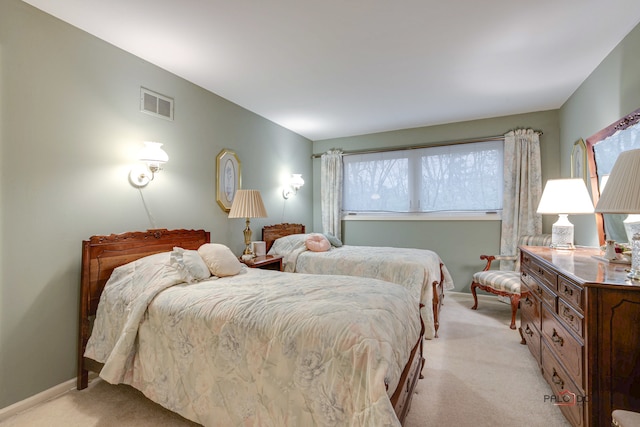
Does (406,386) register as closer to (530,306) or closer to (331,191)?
(530,306)

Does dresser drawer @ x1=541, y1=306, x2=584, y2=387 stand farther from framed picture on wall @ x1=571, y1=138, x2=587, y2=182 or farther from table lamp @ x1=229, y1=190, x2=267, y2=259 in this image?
table lamp @ x1=229, y1=190, x2=267, y2=259

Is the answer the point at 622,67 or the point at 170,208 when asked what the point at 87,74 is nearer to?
the point at 170,208

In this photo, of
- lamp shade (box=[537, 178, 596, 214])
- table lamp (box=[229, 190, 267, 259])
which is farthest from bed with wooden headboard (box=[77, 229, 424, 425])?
lamp shade (box=[537, 178, 596, 214])

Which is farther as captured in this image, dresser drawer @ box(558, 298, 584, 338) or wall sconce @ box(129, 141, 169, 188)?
wall sconce @ box(129, 141, 169, 188)

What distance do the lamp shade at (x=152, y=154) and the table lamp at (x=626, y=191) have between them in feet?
10.1

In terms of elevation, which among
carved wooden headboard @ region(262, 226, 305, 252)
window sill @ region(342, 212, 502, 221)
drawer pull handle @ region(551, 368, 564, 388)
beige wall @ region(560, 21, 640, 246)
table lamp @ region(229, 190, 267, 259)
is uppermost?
beige wall @ region(560, 21, 640, 246)

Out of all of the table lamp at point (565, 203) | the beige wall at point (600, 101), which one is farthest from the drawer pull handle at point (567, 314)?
the beige wall at point (600, 101)

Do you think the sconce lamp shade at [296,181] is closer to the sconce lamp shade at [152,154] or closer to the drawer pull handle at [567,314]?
the sconce lamp shade at [152,154]

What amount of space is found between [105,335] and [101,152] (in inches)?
55.4

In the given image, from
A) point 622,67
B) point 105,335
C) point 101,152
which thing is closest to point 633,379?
point 622,67

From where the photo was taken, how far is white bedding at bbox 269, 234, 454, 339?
312 centimetres

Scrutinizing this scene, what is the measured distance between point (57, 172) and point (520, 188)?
5.10 m

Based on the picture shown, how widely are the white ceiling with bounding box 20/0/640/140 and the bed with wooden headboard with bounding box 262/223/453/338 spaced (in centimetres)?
191

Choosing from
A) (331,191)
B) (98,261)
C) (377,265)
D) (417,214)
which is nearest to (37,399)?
(98,261)
